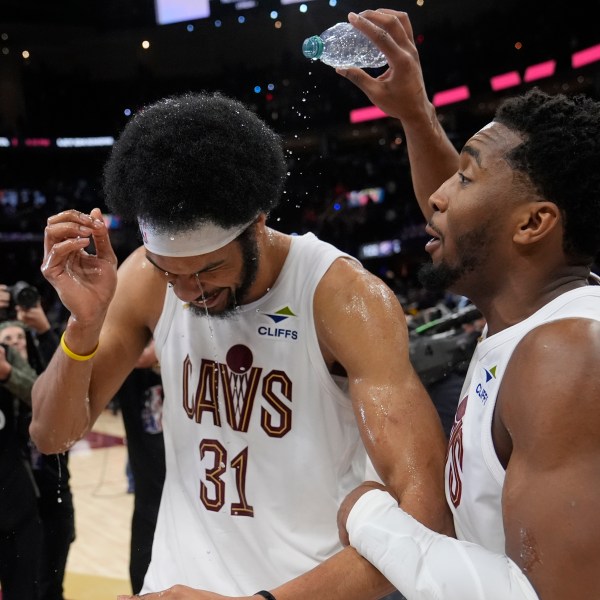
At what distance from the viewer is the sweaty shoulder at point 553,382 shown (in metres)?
1.19

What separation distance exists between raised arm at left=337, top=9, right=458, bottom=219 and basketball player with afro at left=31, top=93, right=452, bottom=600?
320 mm

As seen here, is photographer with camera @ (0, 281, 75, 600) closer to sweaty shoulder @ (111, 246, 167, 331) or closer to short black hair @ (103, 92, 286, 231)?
sweaty shoulder @ (111, 246, 167, 331)

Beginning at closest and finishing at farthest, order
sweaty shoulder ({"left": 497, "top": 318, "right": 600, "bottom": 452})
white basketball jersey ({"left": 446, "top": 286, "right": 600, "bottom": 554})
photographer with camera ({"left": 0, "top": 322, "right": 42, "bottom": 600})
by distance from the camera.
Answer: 1. sweaty shoulder ({"left": 497, "top": 318, "right": 600, "bottom": 452})
2. white basketball jersey ({"left": 446, "top": 286, "right": 600, "bottom": 554})
3. photographer with camera ({"left": 0, "top": 322, "right": 42, "bottom": 600})

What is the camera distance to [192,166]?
1.82 metres

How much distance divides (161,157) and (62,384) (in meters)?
0.67

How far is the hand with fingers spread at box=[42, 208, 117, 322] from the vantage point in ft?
6.38

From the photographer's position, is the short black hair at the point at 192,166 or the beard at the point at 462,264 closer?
the beard at the point at 462,264

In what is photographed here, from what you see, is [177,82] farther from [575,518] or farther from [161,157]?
[575,518]

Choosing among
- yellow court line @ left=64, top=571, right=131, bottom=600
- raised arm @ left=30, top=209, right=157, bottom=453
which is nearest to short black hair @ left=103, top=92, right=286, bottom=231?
raised arm @ left=30, top=209, right=157, bottom=453

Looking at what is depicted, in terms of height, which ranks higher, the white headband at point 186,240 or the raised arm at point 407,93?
the raised arm at point 407,93

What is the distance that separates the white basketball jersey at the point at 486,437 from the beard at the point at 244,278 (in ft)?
2.14

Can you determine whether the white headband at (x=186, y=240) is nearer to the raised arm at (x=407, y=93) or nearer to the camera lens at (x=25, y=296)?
the raised arm at (x=407, y=93)

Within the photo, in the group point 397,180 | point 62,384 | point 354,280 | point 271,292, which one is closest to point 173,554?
point 62,384

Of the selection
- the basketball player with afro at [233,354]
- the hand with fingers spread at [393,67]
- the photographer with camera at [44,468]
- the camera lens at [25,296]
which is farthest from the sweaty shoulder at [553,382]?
the camera lens at [25,296]
